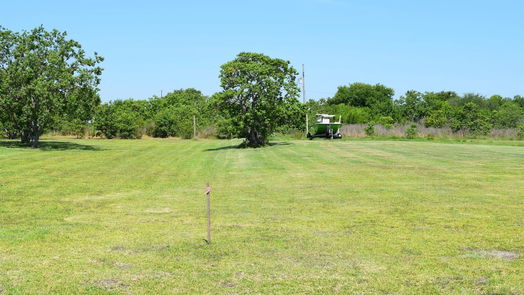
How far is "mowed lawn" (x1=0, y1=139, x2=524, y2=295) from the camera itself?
23.5 feet

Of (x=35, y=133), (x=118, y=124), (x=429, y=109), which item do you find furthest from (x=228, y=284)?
(x=429, y=109)

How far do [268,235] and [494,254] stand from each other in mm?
3940

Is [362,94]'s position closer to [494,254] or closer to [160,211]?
[160,211]

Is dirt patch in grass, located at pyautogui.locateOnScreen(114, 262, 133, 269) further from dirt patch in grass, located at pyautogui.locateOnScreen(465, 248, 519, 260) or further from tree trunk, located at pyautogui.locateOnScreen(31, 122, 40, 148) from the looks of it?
tree trunk, located at pyautogui.locateOnScreen(31, 122, 40, 148)

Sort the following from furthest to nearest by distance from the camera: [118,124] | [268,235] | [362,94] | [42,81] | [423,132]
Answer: [362,94] < [118,124] < [423,132] < [42,81] < [268,235]

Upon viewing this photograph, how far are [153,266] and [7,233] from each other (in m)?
3.96

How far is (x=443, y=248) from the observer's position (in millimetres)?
8945

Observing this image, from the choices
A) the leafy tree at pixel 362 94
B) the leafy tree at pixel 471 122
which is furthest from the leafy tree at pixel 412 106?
the leafy tree at pixel 471 122

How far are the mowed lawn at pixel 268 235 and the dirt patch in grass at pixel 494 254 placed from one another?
3cm

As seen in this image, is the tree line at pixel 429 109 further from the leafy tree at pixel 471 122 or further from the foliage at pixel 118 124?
the foliage at pixel 118 124

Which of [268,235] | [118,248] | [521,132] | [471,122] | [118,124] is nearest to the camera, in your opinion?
[118,248]

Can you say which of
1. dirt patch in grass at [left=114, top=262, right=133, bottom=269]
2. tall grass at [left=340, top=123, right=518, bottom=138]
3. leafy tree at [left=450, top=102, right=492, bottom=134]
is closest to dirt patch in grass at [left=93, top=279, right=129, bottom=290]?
dirt patch in grass at [left=114, top=262, right=133, bottom=269]

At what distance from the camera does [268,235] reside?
33.2 feet

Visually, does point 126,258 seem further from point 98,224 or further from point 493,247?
point 493,247
